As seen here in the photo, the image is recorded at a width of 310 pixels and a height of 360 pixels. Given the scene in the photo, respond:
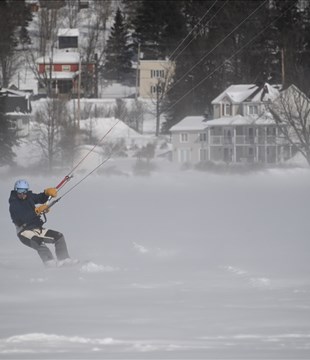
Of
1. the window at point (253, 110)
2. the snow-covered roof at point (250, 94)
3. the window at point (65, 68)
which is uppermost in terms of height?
the window at point (65, 68)

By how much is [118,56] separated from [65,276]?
76060 mm

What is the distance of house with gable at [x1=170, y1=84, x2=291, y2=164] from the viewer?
55469 millimetres

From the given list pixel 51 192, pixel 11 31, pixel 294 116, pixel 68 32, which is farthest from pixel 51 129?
pixel 51 192

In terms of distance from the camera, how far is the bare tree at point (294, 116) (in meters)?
52.3

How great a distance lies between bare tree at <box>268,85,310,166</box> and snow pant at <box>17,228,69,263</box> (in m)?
38.2

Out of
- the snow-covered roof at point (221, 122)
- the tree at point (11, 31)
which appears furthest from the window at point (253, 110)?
the tree at point (11, 31)

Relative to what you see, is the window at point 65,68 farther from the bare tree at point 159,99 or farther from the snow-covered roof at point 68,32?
the snow-covered roof at point 68,32

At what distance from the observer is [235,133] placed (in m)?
58.1

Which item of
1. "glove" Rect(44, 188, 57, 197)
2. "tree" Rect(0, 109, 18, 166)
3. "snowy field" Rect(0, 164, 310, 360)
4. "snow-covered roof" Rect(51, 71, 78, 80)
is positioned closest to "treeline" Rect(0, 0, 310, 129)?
"snow-covered roof" Rect(51, 71, 78, 80)

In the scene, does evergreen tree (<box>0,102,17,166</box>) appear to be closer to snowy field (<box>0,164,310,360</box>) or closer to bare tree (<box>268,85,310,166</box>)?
bare tree (<box>268,85,310,166</box>)

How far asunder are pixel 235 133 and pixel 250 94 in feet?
9.24

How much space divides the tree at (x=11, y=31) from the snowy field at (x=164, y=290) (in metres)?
58.8

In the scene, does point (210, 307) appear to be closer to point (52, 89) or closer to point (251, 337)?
point (251, 337)

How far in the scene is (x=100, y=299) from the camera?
416 inches
